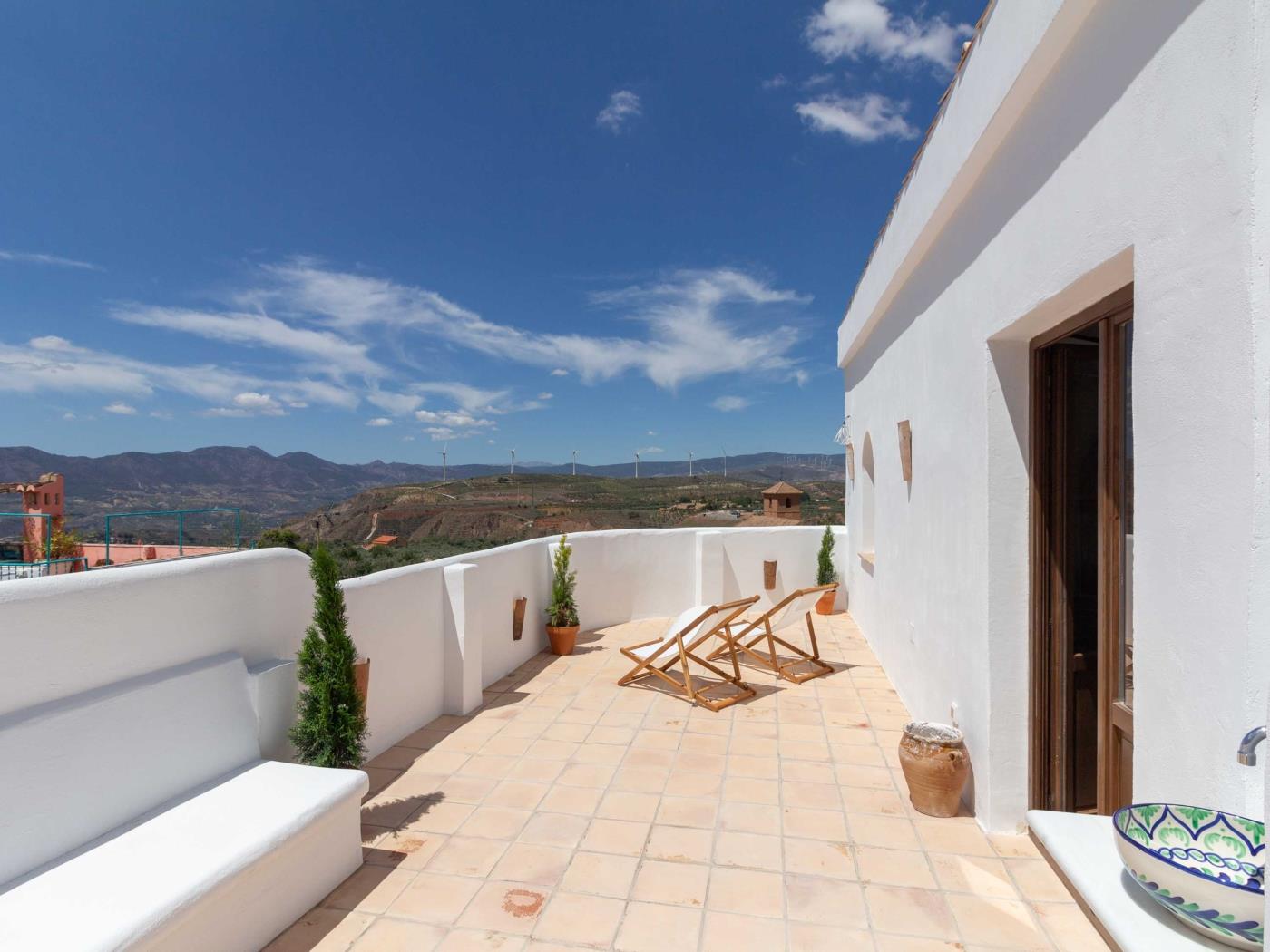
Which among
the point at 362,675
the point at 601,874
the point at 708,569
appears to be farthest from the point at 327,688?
the point at 708,569

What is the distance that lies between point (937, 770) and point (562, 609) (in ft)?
14.6

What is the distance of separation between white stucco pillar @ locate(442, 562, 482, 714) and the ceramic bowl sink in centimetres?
460

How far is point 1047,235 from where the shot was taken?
→ 104 inches

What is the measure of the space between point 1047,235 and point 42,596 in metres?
4.34

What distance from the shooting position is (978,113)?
10.5 ft

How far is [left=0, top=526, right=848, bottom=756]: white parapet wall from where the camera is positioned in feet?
8.54

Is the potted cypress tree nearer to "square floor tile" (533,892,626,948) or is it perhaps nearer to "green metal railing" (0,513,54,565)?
"square floor tile" (533,892,626,948)

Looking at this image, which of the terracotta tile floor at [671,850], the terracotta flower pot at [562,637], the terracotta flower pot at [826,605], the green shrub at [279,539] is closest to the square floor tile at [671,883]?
the terracotta tile floor at [671,850]

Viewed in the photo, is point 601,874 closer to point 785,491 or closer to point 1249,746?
point 1249,746

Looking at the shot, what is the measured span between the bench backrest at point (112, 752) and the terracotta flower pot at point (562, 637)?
13.0 feet

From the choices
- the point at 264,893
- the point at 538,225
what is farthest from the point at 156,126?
the point at 264,893

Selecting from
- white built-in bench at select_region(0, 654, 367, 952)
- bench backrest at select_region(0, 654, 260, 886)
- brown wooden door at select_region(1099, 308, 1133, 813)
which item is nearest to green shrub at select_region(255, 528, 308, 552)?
bench backrest at select_region(0, 654, 260, 886)

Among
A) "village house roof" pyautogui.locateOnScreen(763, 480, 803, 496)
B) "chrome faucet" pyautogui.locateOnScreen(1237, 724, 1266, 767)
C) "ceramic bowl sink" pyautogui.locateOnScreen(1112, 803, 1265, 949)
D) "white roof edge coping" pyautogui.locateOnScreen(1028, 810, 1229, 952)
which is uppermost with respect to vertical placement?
"village house roof" pyautogui.locateOnScreen(763, 480, 803, 496)

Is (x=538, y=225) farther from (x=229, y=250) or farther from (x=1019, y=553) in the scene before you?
(x=1019, y=553)
